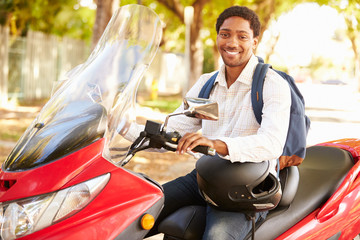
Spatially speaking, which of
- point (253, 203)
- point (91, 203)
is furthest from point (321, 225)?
point (91, 203)

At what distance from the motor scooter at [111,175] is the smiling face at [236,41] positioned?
42 cm

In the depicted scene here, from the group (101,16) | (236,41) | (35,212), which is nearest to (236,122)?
(236,41)

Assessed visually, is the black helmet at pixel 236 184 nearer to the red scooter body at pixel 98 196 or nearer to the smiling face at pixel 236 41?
the red scooter body at pixel 98 196

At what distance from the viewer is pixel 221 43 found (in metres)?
2.60

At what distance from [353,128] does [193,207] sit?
35.9 ft

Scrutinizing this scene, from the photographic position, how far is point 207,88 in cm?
275

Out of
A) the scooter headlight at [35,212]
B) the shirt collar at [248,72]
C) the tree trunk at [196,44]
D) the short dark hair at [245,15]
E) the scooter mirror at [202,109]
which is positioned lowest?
the tree trunk at [196,44]

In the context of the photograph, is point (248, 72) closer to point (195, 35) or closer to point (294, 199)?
point (294, 199)

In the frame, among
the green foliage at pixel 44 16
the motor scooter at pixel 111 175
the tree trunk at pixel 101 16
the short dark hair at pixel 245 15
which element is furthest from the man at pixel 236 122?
the green foliage at pixel 44 16

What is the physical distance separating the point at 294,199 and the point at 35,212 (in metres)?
1.37

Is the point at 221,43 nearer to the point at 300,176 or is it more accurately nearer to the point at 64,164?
the point at 300,176

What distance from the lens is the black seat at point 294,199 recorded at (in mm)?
2320

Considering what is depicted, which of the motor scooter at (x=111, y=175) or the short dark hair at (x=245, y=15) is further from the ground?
the short dark hair at (x=245, y=15)

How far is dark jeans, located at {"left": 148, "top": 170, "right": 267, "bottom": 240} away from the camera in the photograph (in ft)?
7.27
